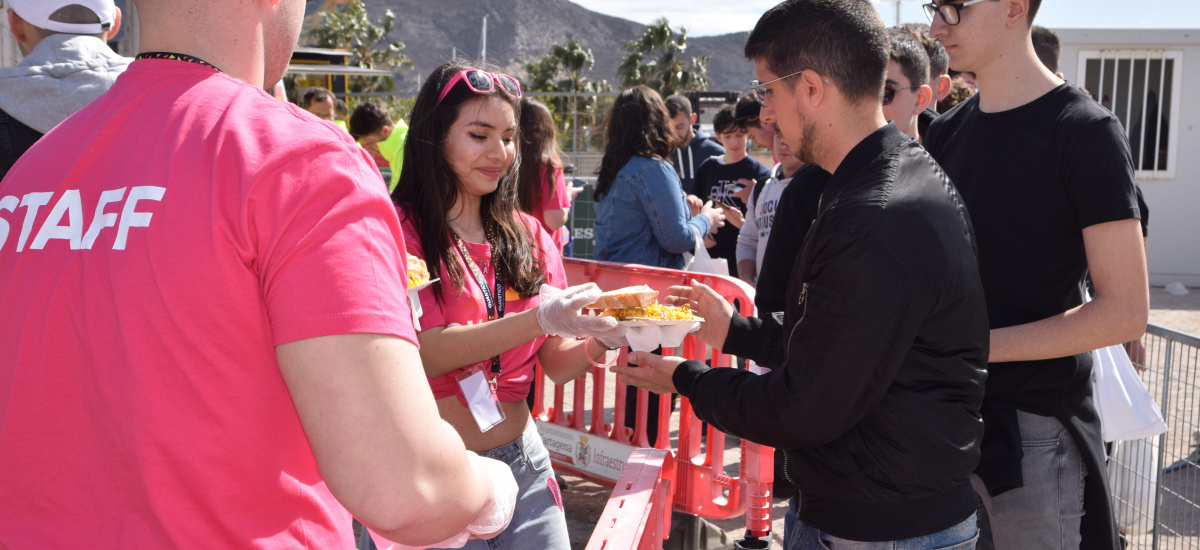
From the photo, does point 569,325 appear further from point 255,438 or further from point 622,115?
point 622,115

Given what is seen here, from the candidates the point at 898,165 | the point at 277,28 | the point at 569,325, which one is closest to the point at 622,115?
the point at 569,325

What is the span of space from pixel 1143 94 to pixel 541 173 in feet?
35.6

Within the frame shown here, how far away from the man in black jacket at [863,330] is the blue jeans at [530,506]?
734 mm

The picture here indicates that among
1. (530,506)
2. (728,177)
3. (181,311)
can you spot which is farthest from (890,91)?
(728,177)

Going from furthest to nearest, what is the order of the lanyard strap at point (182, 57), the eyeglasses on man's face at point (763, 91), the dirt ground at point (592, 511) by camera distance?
the dirt ground at point (592, 511) → the eyeglasses on man's face at point (763, 91) → the lanyard strap at point (182, 57)

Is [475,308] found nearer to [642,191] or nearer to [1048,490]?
[1048,490]

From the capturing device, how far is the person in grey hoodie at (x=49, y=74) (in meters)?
3.46

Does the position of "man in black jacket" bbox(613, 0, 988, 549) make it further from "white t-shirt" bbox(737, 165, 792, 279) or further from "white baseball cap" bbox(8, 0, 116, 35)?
"white baseball cap" bbox(8, 0, 116, 35)

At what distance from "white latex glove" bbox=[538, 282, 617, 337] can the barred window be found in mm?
12113

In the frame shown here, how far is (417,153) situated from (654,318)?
1.00 m

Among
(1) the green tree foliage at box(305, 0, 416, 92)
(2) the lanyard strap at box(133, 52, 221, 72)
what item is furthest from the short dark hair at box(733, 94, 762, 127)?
(1) the green tree foliage at box(305, 0, 416, 92)

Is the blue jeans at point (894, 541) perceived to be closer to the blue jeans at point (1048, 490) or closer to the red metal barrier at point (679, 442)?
the blue jeans at point (1048, 490)

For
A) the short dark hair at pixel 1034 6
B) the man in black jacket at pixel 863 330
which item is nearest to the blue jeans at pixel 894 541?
the man in black jacket at pixel 863 330

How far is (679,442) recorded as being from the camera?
191 inches
